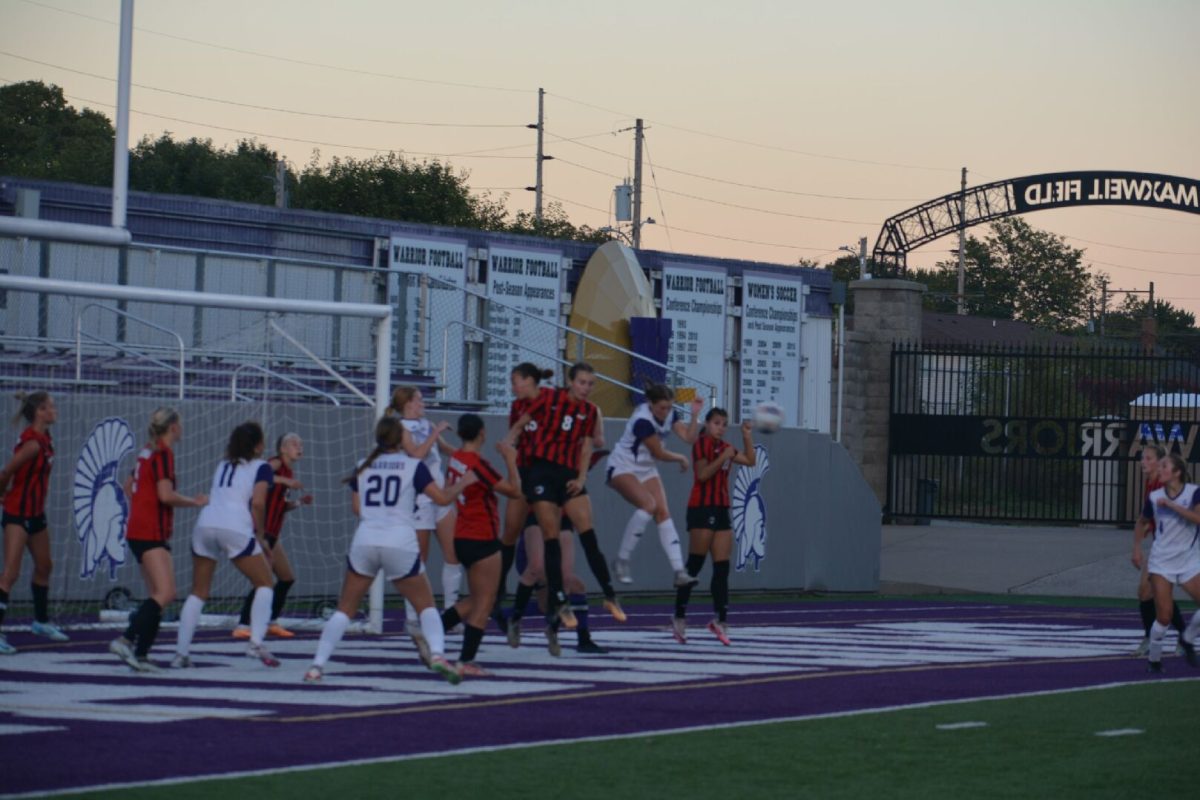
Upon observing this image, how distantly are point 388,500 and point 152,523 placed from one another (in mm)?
1745

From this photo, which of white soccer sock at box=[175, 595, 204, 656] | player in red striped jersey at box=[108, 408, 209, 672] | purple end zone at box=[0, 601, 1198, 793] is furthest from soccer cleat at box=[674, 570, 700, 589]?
player in red striped jersey at box=[108, 408, 209, 672]

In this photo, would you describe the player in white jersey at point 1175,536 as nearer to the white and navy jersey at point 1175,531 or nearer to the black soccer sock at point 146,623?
the white and navy jersey at point 1175,531

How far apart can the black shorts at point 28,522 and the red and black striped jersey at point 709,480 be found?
5.14 metres

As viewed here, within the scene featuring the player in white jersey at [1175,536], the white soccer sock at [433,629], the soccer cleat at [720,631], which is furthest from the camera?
the soccer cleat at [720,631]

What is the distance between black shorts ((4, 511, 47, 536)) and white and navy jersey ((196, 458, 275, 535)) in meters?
2.06

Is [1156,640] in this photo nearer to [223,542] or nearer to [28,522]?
[223,542]

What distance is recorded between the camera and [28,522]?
45.1 feet

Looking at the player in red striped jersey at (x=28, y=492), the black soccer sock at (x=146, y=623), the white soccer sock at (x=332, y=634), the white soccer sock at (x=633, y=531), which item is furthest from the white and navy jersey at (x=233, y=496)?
the white soccer sock at (x=633, y=531)

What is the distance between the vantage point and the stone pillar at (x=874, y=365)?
109 ft

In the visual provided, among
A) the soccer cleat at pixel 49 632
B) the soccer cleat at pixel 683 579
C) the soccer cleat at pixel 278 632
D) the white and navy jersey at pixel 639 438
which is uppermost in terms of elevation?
Result: the white and navy jersey at pixel 639 438

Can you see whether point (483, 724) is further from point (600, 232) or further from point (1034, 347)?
point (600, 232)

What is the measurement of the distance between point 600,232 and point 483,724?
68810 mm

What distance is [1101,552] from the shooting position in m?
29.6

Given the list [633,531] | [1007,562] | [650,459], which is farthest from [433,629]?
[1007,562]
